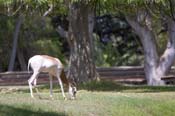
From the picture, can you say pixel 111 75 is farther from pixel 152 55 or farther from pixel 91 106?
pixel 91 106

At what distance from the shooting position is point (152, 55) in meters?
30.7

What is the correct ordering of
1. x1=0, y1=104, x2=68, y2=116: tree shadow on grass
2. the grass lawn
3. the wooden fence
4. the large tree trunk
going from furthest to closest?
the wooden fence < the large tree trunk < the grass lawn < x1=0, y1=104, x2=68, y2=116: tree shadow on grass

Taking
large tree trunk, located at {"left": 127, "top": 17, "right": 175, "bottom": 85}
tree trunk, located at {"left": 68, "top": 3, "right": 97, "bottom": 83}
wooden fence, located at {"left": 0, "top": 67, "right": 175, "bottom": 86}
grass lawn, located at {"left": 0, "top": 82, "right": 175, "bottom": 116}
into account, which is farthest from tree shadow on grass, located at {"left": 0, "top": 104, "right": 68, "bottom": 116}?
wooden fence, located at {"left": 0, "top": 67, "right": 175, "bottom": 86}

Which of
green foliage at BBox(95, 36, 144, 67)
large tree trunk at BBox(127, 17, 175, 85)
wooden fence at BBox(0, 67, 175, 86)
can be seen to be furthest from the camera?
green foliage at BBox(95, 36, 144, 67)

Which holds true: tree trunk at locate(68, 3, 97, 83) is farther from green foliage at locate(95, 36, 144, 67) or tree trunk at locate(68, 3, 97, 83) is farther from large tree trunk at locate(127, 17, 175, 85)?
green foliage at locate(95, 36, 144, 67)

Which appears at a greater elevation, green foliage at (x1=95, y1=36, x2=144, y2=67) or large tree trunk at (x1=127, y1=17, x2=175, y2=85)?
large tree trunk at (x1=127, y1=17, x2=175, y2=85)

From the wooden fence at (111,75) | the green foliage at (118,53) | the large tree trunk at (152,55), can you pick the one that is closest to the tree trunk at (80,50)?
the large tree trunk at (152,55)

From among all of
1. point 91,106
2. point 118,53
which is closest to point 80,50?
point 91,106

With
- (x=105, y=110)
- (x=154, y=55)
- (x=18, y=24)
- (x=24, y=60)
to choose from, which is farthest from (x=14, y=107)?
(x=24, y=60)

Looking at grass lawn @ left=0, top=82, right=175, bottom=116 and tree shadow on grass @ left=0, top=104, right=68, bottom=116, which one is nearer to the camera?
tree shadow on grass @ left=0, top=104, right=68, bottom=116

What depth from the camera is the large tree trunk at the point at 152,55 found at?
30.3m

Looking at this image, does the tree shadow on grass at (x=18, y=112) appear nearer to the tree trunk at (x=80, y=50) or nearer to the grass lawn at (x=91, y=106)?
the grass lawn at (x=91, y=106)

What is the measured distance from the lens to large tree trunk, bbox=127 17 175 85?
3028cm

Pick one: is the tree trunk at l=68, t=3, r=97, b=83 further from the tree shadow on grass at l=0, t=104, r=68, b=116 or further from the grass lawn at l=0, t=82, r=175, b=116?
the tree shadow on grass at l=0, t=104, r=68, b=116
